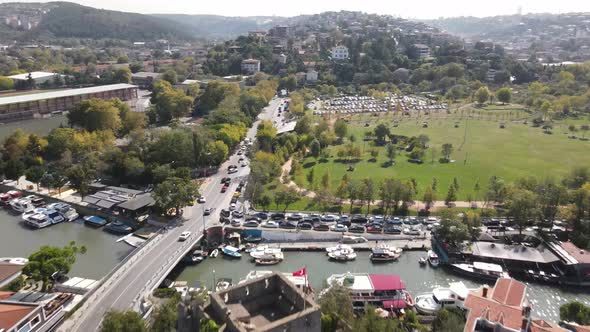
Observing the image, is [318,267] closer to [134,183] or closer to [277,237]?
[277,237]

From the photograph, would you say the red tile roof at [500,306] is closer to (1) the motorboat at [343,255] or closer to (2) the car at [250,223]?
(1) the motorboat at [343,255]

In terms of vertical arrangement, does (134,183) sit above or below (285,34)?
below

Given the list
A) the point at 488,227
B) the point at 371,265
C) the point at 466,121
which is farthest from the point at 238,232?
the point at 466,121

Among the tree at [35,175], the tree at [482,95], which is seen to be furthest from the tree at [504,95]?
the tree at [35,175]

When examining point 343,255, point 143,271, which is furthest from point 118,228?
point 343,255

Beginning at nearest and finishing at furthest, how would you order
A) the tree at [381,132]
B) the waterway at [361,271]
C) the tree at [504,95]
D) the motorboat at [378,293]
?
the motorboat at [378,293] → the waterway at [361,271] → the tree at [381,132] → the tree at [504,95]

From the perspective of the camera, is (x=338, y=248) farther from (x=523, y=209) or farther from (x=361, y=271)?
(x=523, y=209)
